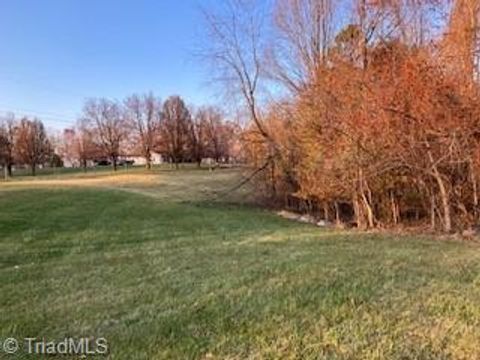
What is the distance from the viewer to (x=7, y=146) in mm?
55438

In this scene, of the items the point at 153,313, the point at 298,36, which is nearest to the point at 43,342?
the point at 153,313

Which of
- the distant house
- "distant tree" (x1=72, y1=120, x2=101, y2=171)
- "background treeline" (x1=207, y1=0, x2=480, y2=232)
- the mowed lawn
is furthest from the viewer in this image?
the distant house

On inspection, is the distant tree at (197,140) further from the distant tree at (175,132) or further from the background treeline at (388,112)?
the background treeline at (388,112)

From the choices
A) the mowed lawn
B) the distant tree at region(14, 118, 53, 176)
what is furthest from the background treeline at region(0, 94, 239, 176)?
the mowed lawn

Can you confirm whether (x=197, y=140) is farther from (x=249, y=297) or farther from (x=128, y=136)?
(x=249, y=297)

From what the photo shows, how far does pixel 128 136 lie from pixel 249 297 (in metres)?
60.9

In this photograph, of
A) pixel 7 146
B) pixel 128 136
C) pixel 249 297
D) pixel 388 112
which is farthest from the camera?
pixel 128 136

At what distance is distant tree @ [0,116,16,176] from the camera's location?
54500 mm

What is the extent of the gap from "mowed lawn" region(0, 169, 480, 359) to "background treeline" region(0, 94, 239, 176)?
4457 centimetres

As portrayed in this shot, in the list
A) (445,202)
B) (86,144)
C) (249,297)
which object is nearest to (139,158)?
(86,144)

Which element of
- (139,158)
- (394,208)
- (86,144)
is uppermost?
(86,144)

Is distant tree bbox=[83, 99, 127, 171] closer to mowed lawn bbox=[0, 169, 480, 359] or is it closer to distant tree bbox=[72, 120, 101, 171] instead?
distant tree bbox=[72, 120, 101, 171]

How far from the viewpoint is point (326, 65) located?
15.4 metres

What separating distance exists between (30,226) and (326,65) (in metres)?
9.44
